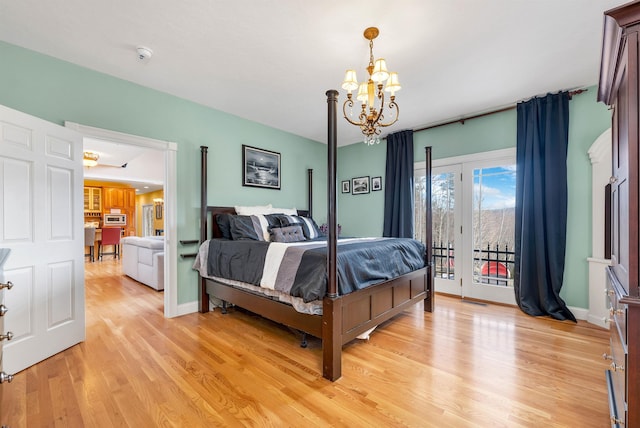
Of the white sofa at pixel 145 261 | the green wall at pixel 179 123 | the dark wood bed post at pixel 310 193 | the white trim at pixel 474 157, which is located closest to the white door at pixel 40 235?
the green wall at pixel 179 123

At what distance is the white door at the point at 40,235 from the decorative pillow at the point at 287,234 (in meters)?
A: 1.80

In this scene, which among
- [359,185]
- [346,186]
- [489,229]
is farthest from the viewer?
[346,186]

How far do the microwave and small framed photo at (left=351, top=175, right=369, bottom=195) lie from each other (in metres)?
→ 8.23

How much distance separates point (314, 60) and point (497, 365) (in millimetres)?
2922

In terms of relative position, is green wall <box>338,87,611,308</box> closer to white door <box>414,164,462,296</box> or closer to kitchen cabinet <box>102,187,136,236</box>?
white door <box>414,164,462,296</box>

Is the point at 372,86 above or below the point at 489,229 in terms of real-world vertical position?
above

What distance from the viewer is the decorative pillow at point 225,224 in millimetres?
3279

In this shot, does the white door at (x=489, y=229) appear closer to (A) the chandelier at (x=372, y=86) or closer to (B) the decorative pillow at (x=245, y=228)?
(A) the chandelier at (x=372, y=86)

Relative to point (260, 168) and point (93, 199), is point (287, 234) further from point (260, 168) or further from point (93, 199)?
point (93, 199)

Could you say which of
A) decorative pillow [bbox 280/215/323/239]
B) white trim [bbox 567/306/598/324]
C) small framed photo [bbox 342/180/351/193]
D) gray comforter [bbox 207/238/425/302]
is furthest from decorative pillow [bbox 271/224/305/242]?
white trim [bbox 567/306/598/324]

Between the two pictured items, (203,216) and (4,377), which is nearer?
(4,377)

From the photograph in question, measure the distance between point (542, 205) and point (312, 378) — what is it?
3.12m

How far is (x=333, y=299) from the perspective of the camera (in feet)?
6.35

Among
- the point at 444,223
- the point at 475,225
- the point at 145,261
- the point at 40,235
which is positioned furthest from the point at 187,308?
the point at 475,225
